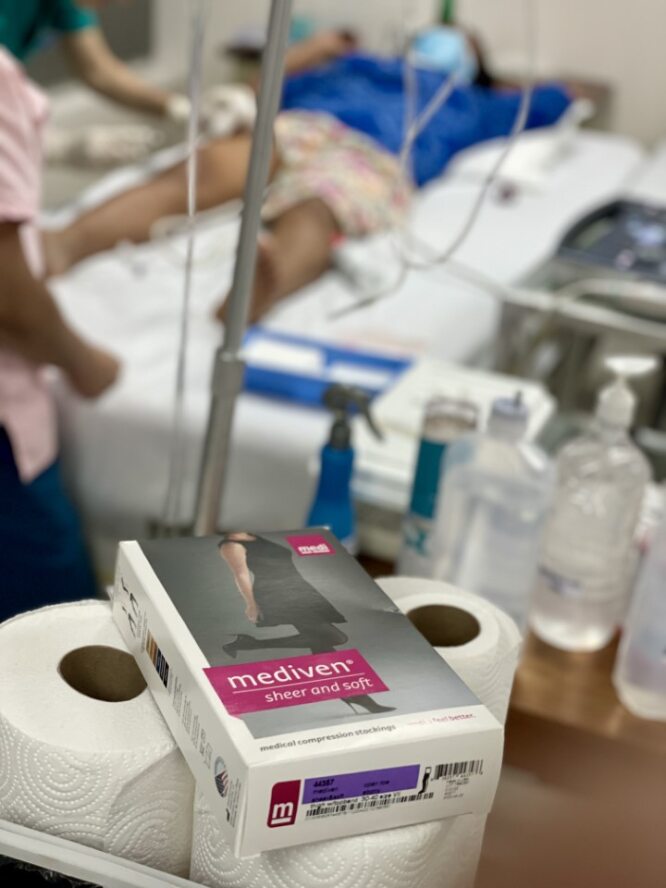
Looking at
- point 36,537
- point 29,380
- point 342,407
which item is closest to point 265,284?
point 29,380

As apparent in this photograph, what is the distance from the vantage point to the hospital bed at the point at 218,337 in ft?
5.67

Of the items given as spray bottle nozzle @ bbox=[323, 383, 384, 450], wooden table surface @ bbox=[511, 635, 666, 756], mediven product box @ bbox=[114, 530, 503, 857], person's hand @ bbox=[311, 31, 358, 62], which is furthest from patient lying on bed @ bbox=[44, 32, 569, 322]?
mediven product box @ bbox=[114, 530, 503, 857]

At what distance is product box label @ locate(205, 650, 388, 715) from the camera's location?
613 mm

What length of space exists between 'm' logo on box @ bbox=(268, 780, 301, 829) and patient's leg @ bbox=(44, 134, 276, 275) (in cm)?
164

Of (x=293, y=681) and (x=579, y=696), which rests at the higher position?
(x=293, y=681)

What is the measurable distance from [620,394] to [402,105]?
224cm

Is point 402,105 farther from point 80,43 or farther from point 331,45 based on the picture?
point 80,43

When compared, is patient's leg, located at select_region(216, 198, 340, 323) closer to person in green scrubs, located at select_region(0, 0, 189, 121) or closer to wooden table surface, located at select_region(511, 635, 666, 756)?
person in green scrubs, located at select_region(0, 0, 189, 121)

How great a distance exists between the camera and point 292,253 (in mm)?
2135

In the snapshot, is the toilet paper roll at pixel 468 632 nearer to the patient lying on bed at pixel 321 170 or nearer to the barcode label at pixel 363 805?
the barcode label at pixel 363 805

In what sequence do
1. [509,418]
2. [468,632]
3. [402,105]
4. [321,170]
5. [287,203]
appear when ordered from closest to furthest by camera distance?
[468,632]
[509,418]
[287,203]
[321,170]
[402,105]

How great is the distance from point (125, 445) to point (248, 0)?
2893 millimetres

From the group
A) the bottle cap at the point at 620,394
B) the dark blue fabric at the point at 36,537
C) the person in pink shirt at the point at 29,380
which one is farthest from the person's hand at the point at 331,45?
the bottle cap at the point at 620,394

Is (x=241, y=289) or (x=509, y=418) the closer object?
(x=241, y=289)
